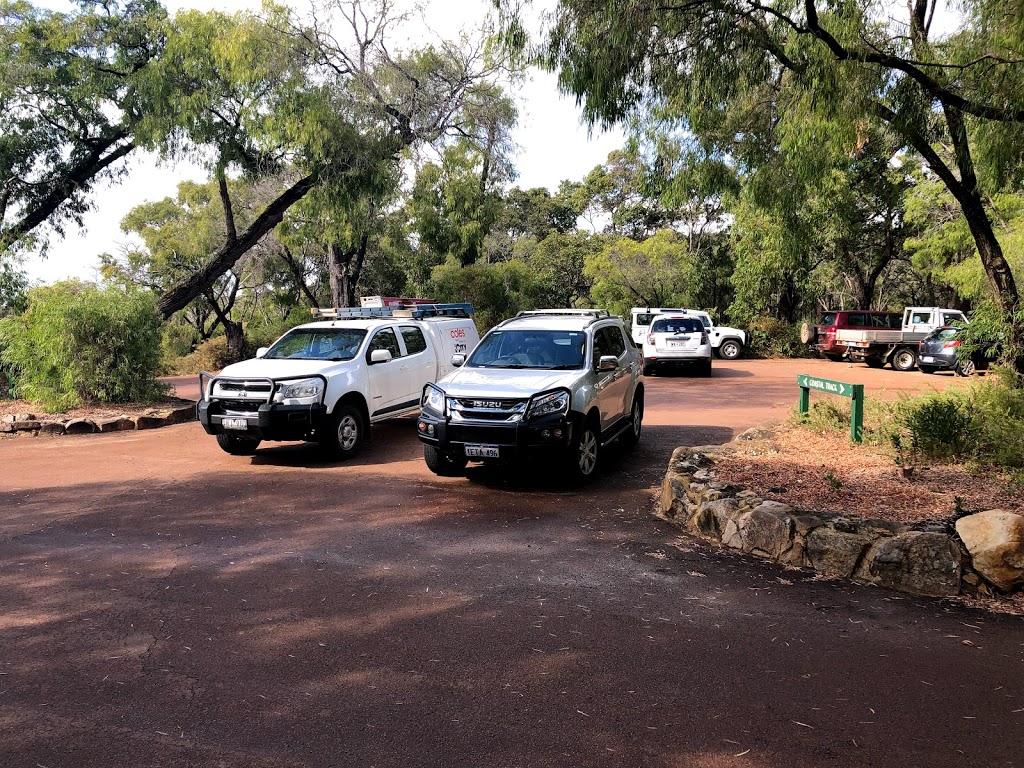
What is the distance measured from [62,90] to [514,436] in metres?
15.5

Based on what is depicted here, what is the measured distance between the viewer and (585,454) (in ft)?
29.3

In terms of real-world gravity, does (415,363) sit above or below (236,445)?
above

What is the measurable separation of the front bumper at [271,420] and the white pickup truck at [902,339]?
21608 millimetres

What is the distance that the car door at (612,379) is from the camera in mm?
9539

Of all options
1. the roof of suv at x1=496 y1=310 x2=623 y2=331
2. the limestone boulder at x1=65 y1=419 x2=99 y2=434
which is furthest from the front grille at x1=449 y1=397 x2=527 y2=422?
the limestone boulder at x1=65 y1=419 x2=99 y2=434

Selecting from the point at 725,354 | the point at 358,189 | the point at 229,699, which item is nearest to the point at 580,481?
the point at 229,699

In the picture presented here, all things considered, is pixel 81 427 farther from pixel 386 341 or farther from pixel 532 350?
pixel 532 350

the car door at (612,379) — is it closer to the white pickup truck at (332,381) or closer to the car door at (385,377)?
the white pickup truck at (332,381)

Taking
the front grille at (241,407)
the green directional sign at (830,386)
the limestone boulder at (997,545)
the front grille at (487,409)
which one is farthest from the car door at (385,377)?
the limestone boulder at (997,545)

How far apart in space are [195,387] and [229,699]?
18.4 m

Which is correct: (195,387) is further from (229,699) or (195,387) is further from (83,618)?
(229,699)

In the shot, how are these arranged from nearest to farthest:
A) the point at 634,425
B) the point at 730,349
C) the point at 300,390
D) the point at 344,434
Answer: the point at 300,390 → the point at 344,434 → the point at 634,425 → the point at 730,349

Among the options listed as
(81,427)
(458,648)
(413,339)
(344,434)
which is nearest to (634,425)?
(413,339)

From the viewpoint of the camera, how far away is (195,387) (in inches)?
826
